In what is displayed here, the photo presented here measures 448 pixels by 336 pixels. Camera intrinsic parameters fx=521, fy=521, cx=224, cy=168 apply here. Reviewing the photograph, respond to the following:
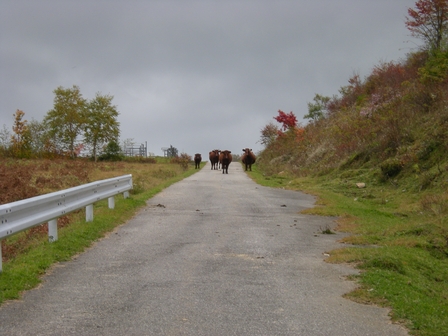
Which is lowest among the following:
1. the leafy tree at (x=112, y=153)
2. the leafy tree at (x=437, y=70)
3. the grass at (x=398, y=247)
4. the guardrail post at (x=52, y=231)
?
the grass at (x=398, y=247)

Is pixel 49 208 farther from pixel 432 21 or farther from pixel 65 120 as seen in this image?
pixel 65 120

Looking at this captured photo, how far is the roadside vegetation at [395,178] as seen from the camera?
6.52m

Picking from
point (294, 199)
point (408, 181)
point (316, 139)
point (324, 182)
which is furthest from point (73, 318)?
point (316, 139)

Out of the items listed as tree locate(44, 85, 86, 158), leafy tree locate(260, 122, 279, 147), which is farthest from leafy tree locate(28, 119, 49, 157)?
leafy tree locate(260, 122, 279, 147)

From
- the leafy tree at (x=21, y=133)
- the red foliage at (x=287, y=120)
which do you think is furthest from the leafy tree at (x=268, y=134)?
the leafy tree at (x=21, y=133)

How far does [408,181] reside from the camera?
→ 56.4 feet

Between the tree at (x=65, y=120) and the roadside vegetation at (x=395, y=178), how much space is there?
1495 inches

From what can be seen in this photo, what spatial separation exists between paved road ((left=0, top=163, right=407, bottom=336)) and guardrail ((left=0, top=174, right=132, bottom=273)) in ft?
2.71

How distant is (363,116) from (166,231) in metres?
21.5

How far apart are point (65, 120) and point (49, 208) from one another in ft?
→ 215

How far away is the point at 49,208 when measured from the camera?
28.0 feet

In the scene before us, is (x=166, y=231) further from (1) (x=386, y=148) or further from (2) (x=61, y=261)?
(1) (x=386, y=148)

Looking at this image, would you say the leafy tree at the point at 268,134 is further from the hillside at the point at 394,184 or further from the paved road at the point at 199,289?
the paved road at the point at 199,289

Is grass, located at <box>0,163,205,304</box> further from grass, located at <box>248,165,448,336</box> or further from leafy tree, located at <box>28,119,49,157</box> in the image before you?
leafy tree, located at <box>28,119,49,157</box>
